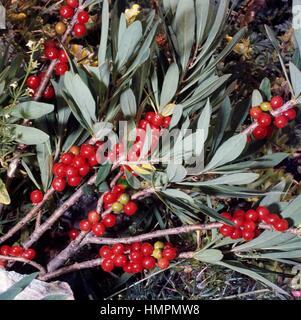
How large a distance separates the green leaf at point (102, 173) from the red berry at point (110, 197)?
0.03 metres

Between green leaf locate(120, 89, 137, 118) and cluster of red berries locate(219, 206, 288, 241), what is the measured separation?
0.15m

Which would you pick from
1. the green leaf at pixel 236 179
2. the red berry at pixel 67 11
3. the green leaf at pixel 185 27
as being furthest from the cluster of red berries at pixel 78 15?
the green leaf at pixel 236 179

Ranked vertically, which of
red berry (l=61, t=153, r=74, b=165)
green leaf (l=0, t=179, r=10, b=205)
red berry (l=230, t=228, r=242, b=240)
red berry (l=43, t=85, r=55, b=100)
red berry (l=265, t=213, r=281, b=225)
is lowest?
red berry (l=230, t=228, r=242, b=240)

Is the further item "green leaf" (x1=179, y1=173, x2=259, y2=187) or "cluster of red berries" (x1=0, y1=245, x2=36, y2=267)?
"cluster of red berries" (x1=0, y1=245, x2=36, y2=267)

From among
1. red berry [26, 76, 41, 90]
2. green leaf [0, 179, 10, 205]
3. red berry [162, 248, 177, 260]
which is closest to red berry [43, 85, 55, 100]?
red berry [26, 76, 41, 90]

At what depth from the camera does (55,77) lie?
1.89 ft

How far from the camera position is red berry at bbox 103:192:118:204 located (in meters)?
0.53

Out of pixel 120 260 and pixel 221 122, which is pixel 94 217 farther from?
pixel 221 122

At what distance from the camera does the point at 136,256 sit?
0.54 metres

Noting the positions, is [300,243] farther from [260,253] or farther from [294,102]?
[294,102]

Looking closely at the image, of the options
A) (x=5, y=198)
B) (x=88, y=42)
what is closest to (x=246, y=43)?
(x=88, y=42)

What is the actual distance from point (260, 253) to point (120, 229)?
23 centimetres

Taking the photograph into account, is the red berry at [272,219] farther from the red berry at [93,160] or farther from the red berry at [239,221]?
the red berry at [93,160]

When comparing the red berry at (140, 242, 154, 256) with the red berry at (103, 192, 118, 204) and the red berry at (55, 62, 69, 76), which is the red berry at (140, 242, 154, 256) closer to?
the red berry at (103, 192, 118, 204)
